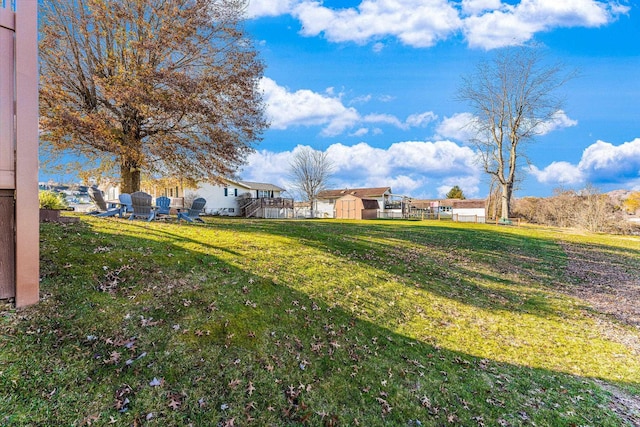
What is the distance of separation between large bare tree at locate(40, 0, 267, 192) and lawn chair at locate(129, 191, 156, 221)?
284 cm

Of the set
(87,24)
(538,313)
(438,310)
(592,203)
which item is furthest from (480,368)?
(592,203)

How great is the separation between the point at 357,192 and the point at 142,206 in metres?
45.7

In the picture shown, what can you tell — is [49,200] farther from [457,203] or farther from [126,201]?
[457,203]

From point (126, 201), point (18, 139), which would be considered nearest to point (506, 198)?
point (126, 201)

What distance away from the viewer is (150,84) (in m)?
13.4

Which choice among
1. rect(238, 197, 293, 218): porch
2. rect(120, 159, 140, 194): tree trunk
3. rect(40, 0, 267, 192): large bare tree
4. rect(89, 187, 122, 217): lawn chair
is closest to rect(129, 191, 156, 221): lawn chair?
rect(89, 187, 122, 217): lawn chair

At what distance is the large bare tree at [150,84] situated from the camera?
1310 cm

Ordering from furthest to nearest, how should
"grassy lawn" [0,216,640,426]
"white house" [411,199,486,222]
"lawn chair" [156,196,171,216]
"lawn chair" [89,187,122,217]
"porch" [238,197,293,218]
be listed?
"white house" [411,199,486,222] → "porch" [238,197,293,218] → "lawn chair" [156,196,171,216] → "lawn chair" [89,187,122,217] → "grassy lawn" [0,216,640,426]

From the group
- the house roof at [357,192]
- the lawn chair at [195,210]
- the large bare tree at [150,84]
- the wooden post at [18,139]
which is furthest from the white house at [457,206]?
the wooden post at [18,139]

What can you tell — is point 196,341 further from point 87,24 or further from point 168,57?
point 87,24

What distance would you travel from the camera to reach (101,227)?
8.49 metres

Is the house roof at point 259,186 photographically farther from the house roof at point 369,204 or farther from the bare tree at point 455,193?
the bare tree at point 455,193

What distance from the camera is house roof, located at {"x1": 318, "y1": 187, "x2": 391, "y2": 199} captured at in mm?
52969

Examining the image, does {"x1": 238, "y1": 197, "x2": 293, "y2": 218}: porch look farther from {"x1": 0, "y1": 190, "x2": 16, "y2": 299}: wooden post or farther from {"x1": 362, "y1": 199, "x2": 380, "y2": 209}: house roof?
{"x1": 0, "y1": 190, "x2": 16, "y2": 299}: wooden post
